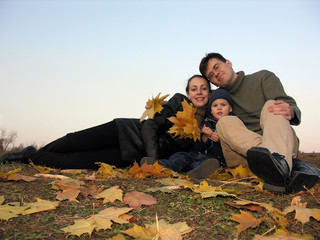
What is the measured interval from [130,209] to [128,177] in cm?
102

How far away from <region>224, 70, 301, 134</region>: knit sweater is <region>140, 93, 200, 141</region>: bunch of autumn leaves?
62 centimetres

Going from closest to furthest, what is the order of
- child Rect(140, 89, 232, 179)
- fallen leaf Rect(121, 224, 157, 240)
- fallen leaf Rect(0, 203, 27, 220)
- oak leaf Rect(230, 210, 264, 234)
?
fallen leaf Rect(121, 224, 157, 240)
oak leaf Rect(230, 210, 264, 234)
fallen leaf Rect(0, 203, 27, 220)
child Rect(140, 89, 232, 179)

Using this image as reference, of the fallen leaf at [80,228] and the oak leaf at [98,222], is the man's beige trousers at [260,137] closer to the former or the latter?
the oak leaf at [98,222]

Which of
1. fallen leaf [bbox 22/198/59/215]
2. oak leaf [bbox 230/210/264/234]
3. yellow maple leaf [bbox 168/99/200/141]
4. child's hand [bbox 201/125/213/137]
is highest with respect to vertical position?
yellow maple leaf [bbox 168/99/200/141]

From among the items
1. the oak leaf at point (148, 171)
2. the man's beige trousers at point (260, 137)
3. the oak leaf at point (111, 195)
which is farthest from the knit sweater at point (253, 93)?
the oak leaf at point (111, 195)

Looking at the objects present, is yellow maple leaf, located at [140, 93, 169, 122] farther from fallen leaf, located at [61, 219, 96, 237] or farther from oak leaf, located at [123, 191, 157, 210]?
fallen leaf, located at [61, 219, 96, 237]

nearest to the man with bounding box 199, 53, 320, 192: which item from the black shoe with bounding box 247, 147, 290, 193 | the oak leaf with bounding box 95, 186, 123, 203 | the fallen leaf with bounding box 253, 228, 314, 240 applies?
the black shoe with bounding box 247, 147, 290, 193

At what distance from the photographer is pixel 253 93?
340cm

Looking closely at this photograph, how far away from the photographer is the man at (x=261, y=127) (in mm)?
1953

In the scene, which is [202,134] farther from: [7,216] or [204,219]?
[7,216]

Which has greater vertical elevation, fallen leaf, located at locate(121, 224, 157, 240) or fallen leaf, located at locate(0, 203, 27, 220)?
fallen leaf, located at locate(0, 203, 27, 220)

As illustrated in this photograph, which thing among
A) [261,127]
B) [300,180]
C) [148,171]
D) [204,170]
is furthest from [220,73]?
[300,180]

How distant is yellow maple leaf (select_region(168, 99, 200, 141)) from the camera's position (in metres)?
3.25

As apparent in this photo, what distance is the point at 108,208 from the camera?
1.62m
